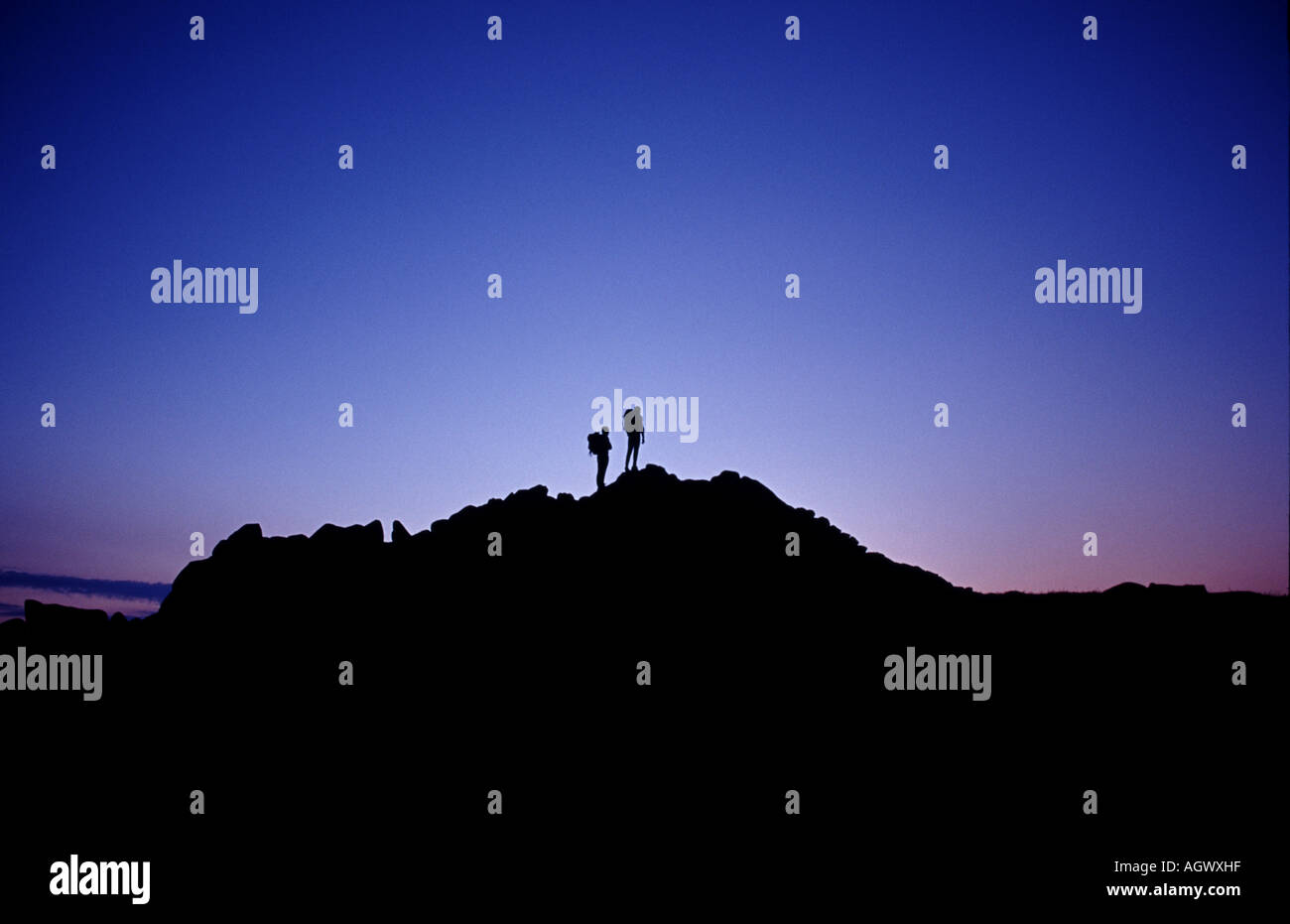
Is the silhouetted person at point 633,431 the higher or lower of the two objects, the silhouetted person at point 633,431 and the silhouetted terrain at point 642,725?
the higher

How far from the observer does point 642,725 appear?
4553 cm

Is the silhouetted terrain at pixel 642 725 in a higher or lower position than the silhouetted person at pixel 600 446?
lower

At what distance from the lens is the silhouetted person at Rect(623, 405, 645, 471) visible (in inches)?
1559

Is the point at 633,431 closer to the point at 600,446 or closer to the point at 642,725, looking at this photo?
the point at 600,446

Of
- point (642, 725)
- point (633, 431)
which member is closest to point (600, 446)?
point (633, 431)

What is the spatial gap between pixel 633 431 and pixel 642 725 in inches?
676

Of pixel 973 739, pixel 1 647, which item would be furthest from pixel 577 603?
pixel 1 647

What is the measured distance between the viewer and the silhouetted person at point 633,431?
39588 mm

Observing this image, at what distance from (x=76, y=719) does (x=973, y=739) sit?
209ft

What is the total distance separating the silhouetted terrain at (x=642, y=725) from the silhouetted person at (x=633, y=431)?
7.84ft

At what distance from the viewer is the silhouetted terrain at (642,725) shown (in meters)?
45.2
